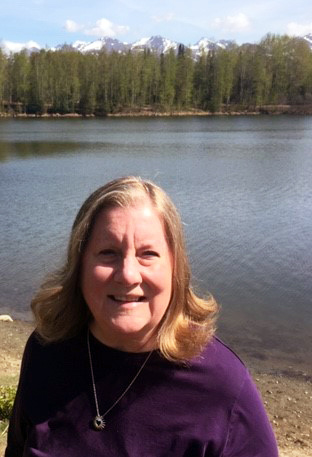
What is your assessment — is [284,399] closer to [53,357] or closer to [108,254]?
[53,357]

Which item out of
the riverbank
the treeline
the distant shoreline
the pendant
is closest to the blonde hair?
the pendant

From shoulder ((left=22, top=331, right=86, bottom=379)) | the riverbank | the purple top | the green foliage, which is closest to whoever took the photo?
the purple top

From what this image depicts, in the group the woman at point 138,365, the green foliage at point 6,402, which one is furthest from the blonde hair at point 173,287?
the green foliage at point 6,402

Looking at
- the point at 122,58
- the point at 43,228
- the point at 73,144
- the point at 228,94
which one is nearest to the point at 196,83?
the point at 228,94

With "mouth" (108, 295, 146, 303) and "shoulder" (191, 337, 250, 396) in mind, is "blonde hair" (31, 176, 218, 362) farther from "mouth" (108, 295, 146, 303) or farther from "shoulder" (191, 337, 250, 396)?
"mouth" (108, 295, 146, 303)

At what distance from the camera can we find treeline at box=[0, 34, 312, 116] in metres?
113

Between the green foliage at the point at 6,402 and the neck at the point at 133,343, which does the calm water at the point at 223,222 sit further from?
the green foliage at the point at 6,402

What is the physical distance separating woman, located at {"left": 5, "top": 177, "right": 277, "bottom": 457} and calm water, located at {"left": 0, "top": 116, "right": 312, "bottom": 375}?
59 centimetres

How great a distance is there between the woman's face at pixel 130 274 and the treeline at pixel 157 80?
11363cm

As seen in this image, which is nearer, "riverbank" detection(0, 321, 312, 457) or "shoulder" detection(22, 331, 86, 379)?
"shoulder" detection(22, 331, 86, 379)

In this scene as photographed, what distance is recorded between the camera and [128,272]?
6.67 feet

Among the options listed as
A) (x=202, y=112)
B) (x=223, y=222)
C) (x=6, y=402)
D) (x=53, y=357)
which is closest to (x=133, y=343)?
(x=53, y=357)

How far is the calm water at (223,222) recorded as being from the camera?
36.4 ft

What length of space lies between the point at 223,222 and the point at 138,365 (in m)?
17.7
